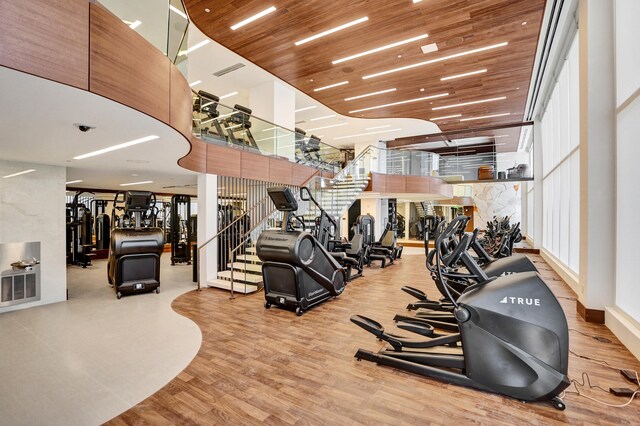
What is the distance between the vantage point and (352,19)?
5.99 meters

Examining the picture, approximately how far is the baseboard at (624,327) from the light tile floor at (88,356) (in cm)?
449

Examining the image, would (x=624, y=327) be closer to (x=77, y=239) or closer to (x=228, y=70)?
(x=228, y=70)

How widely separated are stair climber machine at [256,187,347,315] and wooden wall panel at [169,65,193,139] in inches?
59.5

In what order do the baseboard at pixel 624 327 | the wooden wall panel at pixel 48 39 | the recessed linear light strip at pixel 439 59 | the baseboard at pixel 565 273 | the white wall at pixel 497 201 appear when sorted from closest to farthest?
the wooden wall panel at pixel 48 39 → the baseboard at pixel 624 327 → the baseboard at pixel 565 273 → the recessed linear light strip at pixel 439 59 → the white wall at pixel 497 201

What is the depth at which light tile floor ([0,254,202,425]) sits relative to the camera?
242 cm

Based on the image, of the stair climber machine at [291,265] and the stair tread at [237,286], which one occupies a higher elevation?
the stair climber machine at [291,265]

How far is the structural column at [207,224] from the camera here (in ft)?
21.6

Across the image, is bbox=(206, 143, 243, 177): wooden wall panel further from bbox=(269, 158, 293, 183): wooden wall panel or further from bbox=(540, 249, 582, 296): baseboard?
bbox=(540, 249, 582, 296): baseboard

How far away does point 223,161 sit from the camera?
22.9 ft

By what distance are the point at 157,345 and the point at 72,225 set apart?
7463mm

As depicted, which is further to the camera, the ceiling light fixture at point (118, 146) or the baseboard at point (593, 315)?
the baseboard at point (593, 315)

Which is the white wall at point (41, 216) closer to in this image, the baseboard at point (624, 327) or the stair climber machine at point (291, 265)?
the stair climber machine at point (291, 265)

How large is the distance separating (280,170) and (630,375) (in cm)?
748

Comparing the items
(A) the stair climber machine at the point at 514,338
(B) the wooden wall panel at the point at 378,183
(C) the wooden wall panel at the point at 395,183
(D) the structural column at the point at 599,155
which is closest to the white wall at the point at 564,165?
(D) the structural column at the point at 599,155
